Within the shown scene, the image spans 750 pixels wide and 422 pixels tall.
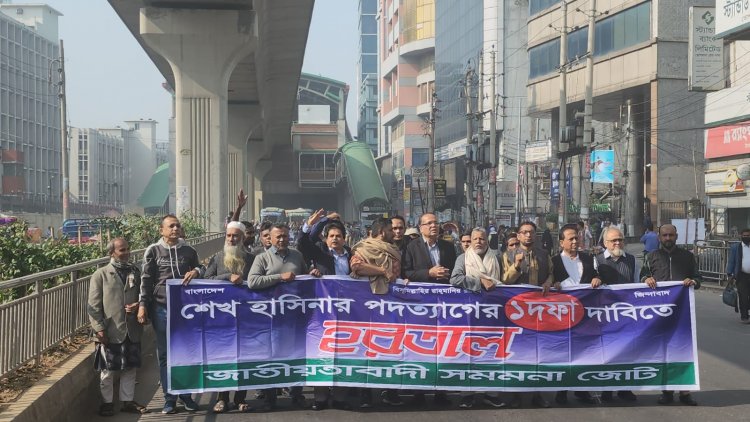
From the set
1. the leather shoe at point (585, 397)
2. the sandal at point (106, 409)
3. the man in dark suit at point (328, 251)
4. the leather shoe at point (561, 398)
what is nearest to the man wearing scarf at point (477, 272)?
the leather shoe at point (561, 398)

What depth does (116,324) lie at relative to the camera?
25.8 ft

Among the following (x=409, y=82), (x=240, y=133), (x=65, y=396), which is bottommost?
(x=65, y=396)

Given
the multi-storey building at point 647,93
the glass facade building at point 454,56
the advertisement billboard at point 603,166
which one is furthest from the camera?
the glass facade building at point 454,56

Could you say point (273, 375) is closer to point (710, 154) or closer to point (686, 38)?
point (710, 154)

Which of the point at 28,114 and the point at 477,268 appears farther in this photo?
the point at 28,114

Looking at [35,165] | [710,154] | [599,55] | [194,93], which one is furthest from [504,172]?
[35,165]

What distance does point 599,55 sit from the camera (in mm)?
53656

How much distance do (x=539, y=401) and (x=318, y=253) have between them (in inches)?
102

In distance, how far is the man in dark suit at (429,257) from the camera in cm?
866

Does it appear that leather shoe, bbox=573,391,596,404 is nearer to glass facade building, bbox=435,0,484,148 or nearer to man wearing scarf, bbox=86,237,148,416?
man wearing scarf, bbox=86,237,148,416

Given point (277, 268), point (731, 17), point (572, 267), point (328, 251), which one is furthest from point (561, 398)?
point (731, 17)

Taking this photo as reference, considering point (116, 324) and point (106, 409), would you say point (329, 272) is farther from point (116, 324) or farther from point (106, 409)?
point (106, 409)

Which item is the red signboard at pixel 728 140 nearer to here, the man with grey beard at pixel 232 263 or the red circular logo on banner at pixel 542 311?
the red circular logo on banner at pixel 542 311

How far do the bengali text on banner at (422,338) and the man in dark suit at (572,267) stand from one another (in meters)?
0.15
